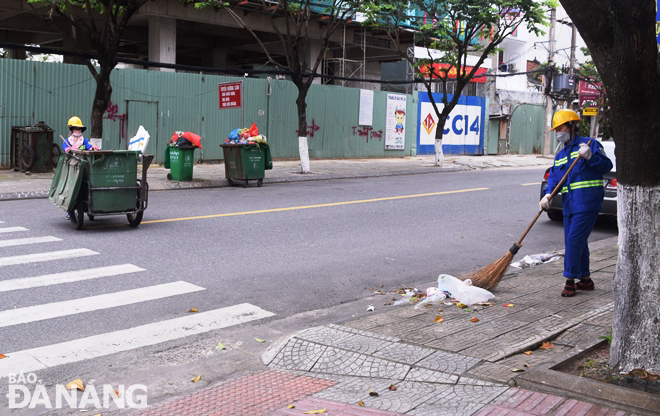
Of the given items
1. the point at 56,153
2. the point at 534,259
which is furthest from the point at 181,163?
the point at 534,259

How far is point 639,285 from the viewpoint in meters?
4.77

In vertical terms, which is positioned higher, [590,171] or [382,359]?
[590,171]

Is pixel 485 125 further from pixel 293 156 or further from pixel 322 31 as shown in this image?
pixel 293 156

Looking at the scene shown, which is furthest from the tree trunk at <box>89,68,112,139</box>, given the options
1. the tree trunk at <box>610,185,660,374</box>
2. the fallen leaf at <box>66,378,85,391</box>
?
the tree trunk at <box>610,185,660,374</box>

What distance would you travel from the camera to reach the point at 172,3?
25.3 meters

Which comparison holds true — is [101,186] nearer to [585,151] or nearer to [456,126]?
[585,151]

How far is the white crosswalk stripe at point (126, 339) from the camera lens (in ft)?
16.9

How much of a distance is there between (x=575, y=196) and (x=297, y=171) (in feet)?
50.5

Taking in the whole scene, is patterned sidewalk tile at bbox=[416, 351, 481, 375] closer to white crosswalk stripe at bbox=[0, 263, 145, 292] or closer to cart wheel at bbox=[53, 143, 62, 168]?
white crosswalk stripe at bbox=[0, 263, 145, 292]

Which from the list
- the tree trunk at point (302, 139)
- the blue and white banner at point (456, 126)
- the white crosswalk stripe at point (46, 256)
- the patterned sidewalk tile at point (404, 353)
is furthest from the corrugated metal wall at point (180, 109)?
the patterned sidewalk tile at point (404, 353)

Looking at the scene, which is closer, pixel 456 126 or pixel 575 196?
pixel 575 196

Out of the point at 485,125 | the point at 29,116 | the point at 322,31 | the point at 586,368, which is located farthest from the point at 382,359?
the point at 485,125

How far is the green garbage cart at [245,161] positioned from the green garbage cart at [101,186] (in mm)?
6705

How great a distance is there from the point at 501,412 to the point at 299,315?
2.77m
